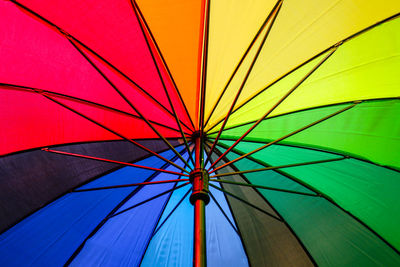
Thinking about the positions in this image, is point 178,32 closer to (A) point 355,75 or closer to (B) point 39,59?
(B) point 39,59

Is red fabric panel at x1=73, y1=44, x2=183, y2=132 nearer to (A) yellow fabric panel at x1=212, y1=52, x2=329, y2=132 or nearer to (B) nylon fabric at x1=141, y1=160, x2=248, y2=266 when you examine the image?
(A) yellow fabric panel at x1=212, y1=52, x2=329, y2=132

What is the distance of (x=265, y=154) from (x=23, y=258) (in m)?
2.23

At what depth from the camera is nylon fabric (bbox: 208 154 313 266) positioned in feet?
7.70

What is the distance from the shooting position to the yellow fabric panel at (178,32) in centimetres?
167

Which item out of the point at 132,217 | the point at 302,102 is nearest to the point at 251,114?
the point at 302,102

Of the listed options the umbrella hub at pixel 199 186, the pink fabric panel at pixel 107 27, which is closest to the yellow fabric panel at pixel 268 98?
the umbrella hub at pixel 199 186

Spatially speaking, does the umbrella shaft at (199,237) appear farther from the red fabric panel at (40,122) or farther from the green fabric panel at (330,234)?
the green fabric panel at (330,234)

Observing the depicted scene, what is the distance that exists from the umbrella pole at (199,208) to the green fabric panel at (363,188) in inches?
38.9

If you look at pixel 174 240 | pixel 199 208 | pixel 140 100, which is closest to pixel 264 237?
pixel 174 240

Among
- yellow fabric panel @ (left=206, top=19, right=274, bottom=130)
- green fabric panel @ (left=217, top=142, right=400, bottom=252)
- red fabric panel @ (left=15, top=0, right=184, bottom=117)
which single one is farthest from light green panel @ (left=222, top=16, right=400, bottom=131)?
red fabric panel @ (left=15, top=0, right=184, bottom=117)

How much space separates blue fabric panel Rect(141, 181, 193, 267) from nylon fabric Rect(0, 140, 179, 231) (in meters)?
0.87

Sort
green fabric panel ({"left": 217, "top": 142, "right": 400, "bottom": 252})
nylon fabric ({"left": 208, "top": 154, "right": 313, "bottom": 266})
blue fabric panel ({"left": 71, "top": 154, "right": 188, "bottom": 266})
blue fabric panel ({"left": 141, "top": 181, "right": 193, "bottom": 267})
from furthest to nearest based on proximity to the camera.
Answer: blue fabric panel ({"left": 141, "top": 181, "right": 193, "bottom": 267})
nylon fabric ({"left": 208, "top": 154, "right": 313, "bottom": 266})
blue fabric panel ({"left": 71, "top": 154, "right": 188, "bottom": 266})
green fabric panel ({"left": 217, "top": 142, "right": 400, "bottom": 252})

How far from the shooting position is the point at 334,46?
5.46 ft

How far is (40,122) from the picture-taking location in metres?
1.82
